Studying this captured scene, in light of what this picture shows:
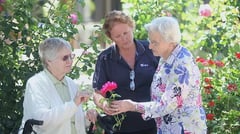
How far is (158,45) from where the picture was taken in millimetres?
3588

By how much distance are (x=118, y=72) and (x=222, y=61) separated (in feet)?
5.32

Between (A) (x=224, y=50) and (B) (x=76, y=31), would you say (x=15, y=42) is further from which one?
(A) (x=224, y=50)

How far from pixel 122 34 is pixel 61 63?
2.03 feet

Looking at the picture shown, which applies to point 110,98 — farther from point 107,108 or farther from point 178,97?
point 178,97

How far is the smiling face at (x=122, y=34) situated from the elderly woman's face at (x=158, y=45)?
0.45 meters

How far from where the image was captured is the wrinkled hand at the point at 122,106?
11.9ft

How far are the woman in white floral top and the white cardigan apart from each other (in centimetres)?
34

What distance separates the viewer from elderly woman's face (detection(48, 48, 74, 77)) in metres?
3.62

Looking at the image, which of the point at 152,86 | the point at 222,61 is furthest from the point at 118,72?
the point at 222,61

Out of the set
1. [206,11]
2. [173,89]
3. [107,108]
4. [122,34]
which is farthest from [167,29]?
[206,11]

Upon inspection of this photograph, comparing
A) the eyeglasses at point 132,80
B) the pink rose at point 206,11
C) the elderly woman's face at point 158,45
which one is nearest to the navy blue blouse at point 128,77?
the eyeglasses at point 132,80

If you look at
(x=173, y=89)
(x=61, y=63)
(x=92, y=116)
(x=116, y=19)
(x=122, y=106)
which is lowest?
(x=92, y=116)

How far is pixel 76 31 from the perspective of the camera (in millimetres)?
4688

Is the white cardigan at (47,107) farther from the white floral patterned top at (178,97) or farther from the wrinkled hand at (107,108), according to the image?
the white floral patterned top at (178,97)
